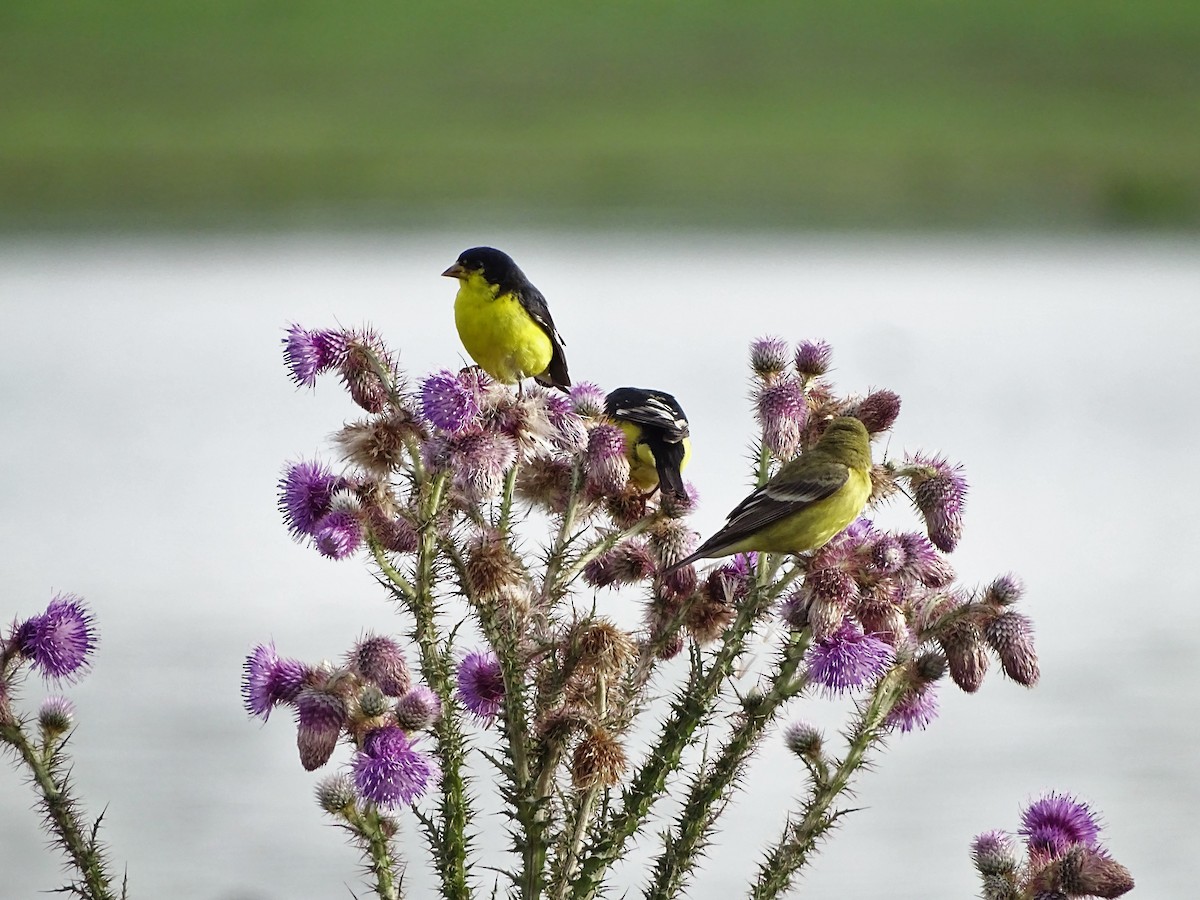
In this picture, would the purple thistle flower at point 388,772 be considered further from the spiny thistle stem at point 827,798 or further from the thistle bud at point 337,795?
the spiny thistle stem at point 827,798

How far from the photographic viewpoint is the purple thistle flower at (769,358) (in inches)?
73.9

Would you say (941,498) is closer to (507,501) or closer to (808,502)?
(808,502)

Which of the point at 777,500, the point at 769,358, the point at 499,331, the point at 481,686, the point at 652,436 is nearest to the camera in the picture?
the point at 481,686

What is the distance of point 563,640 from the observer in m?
1.56

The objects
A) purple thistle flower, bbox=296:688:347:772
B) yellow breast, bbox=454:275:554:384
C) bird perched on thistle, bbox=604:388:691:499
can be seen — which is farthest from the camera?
yellow breast, bbox=454:275:554:384

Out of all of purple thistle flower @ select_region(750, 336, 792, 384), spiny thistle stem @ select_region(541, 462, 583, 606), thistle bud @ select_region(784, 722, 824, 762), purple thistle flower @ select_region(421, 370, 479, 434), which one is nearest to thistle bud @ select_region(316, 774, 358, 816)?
spiny thistle stem @ select_region(541, 462, 583, 606)

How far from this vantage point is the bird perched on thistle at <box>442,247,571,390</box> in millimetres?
2471

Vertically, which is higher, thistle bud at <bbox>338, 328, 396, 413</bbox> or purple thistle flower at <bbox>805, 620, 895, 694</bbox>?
thistle bud at <bbox>338, 328, 396, 413</bbox>

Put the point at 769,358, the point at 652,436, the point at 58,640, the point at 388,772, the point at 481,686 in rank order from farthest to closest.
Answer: the point at 652,436 → the point at 769,358 → the point at 481,686 → the point at 58,640 → the point at 388,772

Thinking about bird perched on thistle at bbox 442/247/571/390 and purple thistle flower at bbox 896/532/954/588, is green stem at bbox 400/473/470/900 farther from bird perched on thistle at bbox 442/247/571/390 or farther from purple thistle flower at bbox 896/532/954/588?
bird perched on thistle at bbox 442/247/571/390

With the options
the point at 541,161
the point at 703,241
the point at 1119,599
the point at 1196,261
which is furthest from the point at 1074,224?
the point at 1119,599

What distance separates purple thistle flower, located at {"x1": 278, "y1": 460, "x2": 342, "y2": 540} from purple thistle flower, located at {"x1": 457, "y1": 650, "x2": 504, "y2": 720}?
24cm

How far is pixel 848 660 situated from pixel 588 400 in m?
0.45

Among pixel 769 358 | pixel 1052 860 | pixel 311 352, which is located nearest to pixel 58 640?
pixel 311 352
